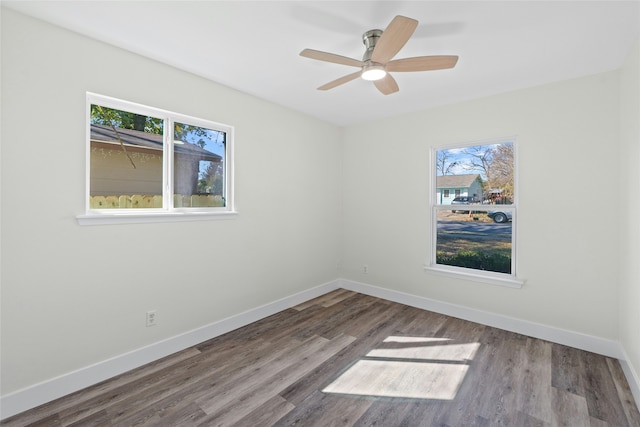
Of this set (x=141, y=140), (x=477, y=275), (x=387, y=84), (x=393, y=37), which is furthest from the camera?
(x=477, y=275)

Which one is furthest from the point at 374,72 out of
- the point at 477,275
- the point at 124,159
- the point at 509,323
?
the point at 509,323

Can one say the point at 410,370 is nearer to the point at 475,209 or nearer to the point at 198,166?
the point at 475,209

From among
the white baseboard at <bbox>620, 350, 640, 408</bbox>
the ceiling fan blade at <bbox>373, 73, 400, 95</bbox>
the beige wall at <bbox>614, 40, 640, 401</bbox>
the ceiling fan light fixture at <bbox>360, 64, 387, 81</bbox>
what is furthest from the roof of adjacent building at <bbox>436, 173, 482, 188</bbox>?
the white baseboard at <bbox>620, 350, 640, 408</bbox>

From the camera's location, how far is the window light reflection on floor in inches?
84.5

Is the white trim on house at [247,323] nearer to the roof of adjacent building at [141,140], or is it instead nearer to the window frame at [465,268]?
the window frame at [465,268]

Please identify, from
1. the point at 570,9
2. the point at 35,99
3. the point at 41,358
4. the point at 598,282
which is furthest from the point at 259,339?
the point at 570,9

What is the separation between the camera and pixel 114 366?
228 centimetres

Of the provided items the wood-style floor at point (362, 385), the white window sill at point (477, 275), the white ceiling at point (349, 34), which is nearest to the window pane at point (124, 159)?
the white ceiling at point (349, 34)

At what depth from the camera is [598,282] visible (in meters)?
2.66

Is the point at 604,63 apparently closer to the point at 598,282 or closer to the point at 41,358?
the point at 598,282

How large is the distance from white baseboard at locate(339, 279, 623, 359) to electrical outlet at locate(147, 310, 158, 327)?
277 cm

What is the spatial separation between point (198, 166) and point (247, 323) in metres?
1.79

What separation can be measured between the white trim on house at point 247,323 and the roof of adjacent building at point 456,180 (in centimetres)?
146

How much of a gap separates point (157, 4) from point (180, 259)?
77.5 inches
